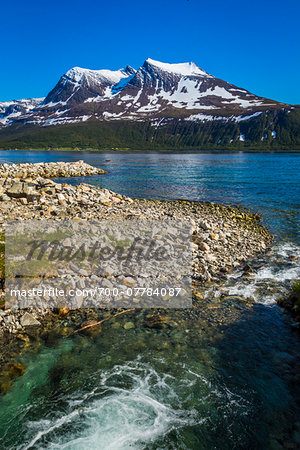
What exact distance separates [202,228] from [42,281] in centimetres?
1063

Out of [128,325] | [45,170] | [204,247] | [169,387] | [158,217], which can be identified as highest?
[45,170]

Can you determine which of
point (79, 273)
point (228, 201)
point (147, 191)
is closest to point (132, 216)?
point (79, 273)

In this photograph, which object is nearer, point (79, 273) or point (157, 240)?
point (79, 273)

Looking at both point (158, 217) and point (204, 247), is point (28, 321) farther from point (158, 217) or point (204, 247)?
point (158, 217)

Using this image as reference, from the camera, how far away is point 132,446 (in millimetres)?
5602

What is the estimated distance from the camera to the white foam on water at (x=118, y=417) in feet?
18.6

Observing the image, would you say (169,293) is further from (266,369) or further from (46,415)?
(46,415)

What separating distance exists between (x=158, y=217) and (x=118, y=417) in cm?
1330

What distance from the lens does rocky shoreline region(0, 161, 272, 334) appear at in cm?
1262

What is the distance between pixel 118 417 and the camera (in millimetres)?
6199

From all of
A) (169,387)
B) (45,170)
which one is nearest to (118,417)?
(169,387)

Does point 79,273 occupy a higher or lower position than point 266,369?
higher

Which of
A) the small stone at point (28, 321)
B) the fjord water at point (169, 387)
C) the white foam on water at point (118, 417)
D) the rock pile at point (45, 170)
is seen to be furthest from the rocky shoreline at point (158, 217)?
the rock pile at point (45, 170)

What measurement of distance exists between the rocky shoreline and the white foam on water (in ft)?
11.7
